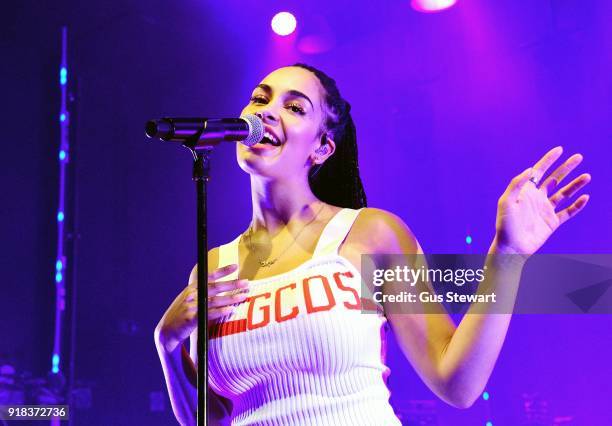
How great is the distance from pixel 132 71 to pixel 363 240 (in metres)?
1.81

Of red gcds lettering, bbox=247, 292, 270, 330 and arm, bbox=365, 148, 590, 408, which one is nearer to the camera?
arm, bbox=365, 148, 590, 408

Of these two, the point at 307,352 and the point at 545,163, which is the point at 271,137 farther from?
the point at 545,163

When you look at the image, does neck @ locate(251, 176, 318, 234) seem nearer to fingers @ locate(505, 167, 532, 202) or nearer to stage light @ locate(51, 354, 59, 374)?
fingers @ locate(505, 167, 532, 202)

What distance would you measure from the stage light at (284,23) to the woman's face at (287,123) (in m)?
0.97

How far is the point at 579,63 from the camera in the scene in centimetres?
230

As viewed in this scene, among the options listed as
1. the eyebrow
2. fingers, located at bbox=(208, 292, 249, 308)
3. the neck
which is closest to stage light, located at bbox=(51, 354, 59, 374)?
the neck

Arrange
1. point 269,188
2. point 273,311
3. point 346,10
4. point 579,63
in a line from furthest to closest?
point 346,10 < point 579,63 < point 269,188 < point 273,311

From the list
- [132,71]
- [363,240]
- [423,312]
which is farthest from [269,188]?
[132,71]

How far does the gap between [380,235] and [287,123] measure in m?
0.36

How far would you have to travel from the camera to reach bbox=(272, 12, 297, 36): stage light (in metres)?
2.89

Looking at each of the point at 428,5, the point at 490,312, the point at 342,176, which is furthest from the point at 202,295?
the point at 428,5

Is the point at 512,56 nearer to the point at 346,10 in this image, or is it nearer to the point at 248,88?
the point at 346,10

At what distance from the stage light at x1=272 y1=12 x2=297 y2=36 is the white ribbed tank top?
4.58ft

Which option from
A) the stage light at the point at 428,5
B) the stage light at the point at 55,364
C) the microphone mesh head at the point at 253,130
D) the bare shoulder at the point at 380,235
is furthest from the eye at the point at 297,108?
the stage light at the point at 55,364
